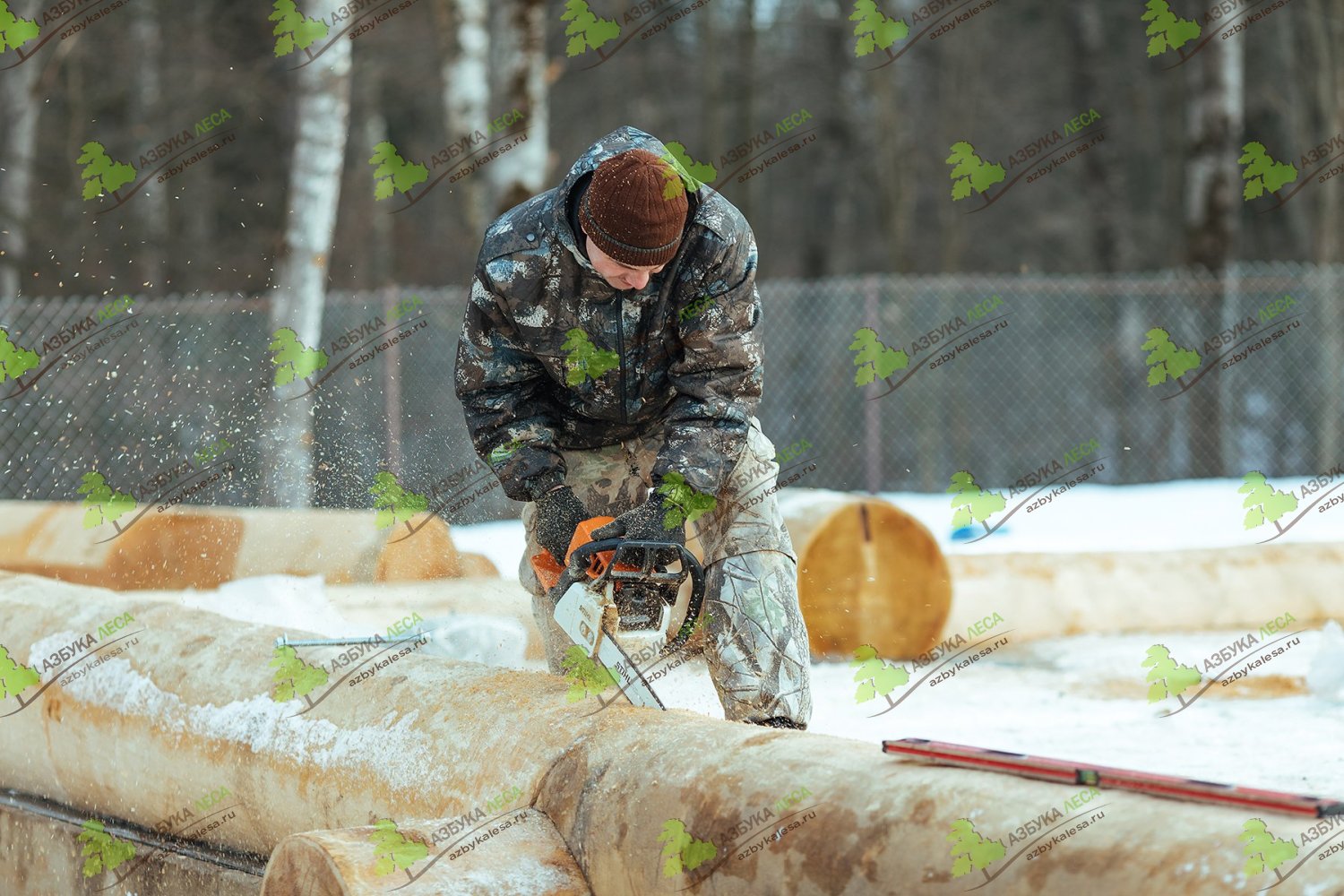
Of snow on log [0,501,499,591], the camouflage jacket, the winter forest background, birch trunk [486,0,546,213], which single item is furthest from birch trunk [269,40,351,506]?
the camouflage jacket

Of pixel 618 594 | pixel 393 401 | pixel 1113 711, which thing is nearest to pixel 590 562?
pixel 618 594

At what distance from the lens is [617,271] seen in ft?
11.6

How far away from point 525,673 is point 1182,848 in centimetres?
189

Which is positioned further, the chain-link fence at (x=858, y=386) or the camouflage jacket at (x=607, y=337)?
the chain-link fence at (x=858, y=386)

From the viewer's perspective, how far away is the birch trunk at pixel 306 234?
966 centimetres

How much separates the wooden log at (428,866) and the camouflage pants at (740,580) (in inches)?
36.0

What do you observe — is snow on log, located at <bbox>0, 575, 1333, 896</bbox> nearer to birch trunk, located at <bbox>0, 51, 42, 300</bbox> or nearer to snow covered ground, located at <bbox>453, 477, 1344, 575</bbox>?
snow covered ground, located at <bbox>453, 477, 1344, 575</bbox>

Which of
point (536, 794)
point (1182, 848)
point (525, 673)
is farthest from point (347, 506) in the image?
point (1182, 848)

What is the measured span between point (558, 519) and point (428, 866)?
1.19m

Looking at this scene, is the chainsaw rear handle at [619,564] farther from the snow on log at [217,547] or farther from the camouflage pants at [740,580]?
the snow on log at [217,547]

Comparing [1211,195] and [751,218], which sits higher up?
[751,218]

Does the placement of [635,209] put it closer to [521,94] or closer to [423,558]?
[423,558]

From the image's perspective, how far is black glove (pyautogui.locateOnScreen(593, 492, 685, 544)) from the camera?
3.40 meters

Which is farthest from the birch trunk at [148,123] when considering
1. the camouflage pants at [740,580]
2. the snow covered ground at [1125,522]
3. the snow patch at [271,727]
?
the camouflage pants at [740,580]
